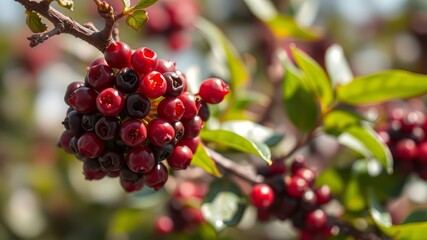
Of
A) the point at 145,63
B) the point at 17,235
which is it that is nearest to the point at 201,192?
the point at 145,63

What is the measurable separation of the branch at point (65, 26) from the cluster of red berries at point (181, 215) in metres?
1.02

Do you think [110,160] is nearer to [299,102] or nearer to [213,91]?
[213,91]

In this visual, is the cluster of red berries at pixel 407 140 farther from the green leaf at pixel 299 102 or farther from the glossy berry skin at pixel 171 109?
the glossy berry skin at pixel 171 109

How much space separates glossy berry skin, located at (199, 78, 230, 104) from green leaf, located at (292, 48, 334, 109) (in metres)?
0.39

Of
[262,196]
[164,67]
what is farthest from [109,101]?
[262,196]

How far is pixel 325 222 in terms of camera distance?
185 centimetres

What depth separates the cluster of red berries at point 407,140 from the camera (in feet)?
6.75

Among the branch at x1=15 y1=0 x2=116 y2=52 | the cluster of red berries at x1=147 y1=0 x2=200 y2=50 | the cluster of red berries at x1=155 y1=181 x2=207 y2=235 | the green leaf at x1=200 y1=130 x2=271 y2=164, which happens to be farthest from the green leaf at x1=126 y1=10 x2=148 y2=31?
the cluster of red berries at x1=147 y1=0 x2=200 y2=50

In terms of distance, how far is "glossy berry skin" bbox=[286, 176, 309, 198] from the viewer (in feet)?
5.91

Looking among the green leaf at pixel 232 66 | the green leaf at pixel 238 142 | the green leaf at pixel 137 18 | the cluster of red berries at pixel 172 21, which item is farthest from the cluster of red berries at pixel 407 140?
the cluster of red berries at pixel 172 21

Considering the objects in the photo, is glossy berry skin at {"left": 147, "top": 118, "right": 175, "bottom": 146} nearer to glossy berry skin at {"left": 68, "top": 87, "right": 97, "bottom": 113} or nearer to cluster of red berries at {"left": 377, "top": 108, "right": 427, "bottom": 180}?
glossy berry skin at {"left": 68, "top": 87, "right": 97, "bottom": 113}

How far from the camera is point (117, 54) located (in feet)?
4.50

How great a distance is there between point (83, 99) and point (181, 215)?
3.39ft

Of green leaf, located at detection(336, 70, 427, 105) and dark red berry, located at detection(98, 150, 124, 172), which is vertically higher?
dark red berry, located at detection(98, 150, 124, 172)
